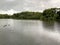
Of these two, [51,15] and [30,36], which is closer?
[30,36]

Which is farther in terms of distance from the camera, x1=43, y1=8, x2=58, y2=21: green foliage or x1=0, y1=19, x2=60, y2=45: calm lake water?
x1=43, y1=8, x2=58, y2=21: green foliage

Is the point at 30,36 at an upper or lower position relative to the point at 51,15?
upper

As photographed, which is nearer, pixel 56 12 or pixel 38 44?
pixel 38 44

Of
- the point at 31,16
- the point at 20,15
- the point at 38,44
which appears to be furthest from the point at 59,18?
the point at 38,44

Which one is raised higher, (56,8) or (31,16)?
(56,8)

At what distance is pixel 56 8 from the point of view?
65062 mm

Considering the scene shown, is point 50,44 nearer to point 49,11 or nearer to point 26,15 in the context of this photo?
point 49,11

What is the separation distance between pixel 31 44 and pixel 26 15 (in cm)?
8490

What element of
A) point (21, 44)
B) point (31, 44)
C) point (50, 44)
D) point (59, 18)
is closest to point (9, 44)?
point (21, 44)

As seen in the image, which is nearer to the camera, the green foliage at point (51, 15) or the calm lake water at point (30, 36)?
the calm lake water at point (30, 36)

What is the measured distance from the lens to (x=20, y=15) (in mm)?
98500

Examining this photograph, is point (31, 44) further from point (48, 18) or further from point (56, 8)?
point (56, 8)

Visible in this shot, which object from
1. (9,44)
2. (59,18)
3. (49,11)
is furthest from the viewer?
(49,11)

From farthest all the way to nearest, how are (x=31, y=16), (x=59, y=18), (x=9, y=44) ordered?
(x=31, y=16), (x=59, y=18), (x=9, y=44)
